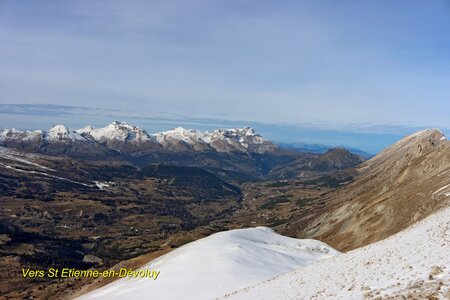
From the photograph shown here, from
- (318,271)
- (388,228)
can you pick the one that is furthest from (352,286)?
(388,228)

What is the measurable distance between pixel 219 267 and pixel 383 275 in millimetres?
31177

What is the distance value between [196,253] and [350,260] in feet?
100.0

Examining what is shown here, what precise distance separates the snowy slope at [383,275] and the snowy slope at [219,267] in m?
10.8

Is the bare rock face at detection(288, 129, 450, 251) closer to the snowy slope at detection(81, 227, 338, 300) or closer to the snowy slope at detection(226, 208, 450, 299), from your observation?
the snowy slope at detection(81, 227, 338, 300)

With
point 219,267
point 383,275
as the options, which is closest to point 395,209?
point 219,267

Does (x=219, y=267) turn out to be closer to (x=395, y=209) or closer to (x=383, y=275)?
(x=383, y=275)

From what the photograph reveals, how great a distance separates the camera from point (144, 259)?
92.2m

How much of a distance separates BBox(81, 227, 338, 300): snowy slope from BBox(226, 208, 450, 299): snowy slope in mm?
10829

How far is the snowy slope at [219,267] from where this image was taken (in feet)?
167

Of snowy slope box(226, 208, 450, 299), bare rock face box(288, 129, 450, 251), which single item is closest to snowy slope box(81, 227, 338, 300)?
snowy slope box(226, 208, 450, 299)

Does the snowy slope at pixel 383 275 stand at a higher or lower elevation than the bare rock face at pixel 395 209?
higher

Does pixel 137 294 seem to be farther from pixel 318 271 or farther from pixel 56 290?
pixel 56 290

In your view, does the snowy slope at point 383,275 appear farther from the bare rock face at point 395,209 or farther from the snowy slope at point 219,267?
the bare rock face at point 395,209

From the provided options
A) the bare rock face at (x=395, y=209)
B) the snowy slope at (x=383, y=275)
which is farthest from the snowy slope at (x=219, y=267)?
the bare rock face at (x=395, y=209)
